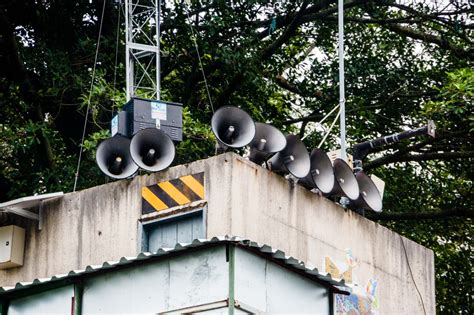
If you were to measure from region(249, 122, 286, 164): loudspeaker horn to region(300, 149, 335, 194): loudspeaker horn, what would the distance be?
0.47m

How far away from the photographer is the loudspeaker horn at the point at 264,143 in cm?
1370

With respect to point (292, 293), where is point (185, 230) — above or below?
above

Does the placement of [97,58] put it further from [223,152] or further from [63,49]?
[223,152]

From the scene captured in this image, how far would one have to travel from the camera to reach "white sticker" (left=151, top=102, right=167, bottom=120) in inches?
593

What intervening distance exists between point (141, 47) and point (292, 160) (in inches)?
156

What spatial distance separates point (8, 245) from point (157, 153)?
1.96 metres

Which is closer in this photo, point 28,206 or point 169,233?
point 169,233

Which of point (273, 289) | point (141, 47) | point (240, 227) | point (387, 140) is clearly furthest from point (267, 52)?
point (273, 289)

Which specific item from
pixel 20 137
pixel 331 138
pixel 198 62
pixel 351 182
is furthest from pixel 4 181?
pixel 351 182

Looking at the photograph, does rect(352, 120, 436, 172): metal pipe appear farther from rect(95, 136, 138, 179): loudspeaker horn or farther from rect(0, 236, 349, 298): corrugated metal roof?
rect(0, 236, 349, 298): corrugated metal roof

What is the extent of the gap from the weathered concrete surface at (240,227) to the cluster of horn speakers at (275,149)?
Answer: 0.17 m

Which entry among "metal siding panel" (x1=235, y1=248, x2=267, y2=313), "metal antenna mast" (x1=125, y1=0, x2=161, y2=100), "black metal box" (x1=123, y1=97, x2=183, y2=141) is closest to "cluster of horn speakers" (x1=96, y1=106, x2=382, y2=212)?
"black metal box" (x1=123, y1=97, x2=183, y2=141)

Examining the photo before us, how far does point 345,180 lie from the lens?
1468 centimetres

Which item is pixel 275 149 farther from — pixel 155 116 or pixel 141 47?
pixel 141 47
